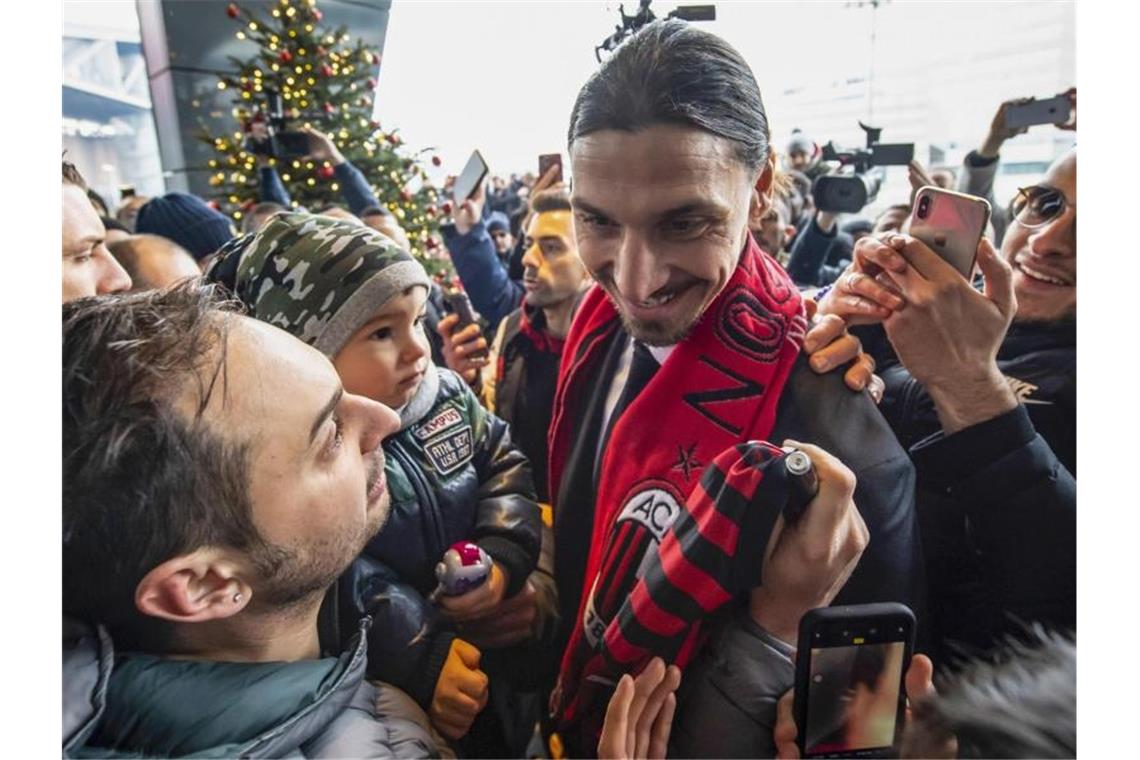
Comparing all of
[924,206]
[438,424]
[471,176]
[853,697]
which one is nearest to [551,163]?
[471,176]

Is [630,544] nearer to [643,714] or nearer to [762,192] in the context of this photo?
[643,714]

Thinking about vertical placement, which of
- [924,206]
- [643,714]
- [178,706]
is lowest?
[643,714]

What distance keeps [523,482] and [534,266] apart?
32cm

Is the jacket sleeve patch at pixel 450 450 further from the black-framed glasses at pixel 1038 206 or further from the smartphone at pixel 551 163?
the black-framed glasses at pixel 1038 206

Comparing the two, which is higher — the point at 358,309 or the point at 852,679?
the point at 358,309

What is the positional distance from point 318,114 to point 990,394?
110 centimetres

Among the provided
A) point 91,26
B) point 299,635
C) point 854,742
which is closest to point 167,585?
point 299,635

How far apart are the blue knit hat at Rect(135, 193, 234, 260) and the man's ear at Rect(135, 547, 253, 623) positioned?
24.0 inches

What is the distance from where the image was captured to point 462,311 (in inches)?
42.4

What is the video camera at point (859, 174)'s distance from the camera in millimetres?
1044

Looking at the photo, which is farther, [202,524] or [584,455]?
[584,455]

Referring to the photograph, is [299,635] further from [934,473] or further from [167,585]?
[934,473]

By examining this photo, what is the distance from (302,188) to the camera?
3.88 feet

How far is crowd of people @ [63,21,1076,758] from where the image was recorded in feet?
2.61
